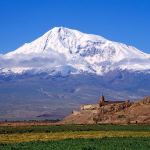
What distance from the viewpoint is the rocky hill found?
125125 millimetres

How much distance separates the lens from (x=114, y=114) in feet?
433

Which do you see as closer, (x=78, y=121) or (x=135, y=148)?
(x=135, y=148)

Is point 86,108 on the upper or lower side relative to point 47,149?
upper

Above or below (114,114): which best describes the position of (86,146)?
below

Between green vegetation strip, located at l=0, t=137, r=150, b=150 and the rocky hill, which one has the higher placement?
the rocky hill

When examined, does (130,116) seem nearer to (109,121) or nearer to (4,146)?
(109,121)

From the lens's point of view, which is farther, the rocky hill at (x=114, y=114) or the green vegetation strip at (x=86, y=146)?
the rocky hill at (x=114, y=114)

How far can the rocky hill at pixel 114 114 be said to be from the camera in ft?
411

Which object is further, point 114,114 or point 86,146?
point 114,114

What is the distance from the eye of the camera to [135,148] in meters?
50.2

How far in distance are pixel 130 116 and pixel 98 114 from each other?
8.82 metres

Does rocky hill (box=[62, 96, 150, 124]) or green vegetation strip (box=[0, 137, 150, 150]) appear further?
rocky hill (box=[62, 96, 150, 124])

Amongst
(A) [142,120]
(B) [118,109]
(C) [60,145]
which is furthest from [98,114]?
(C) [60,145]

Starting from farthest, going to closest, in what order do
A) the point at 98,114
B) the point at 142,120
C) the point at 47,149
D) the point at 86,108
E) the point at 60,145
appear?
the point at 86,108 → the point at 98,114 → the point at 142,120 → the point at 60,145 → the point at 47,149
